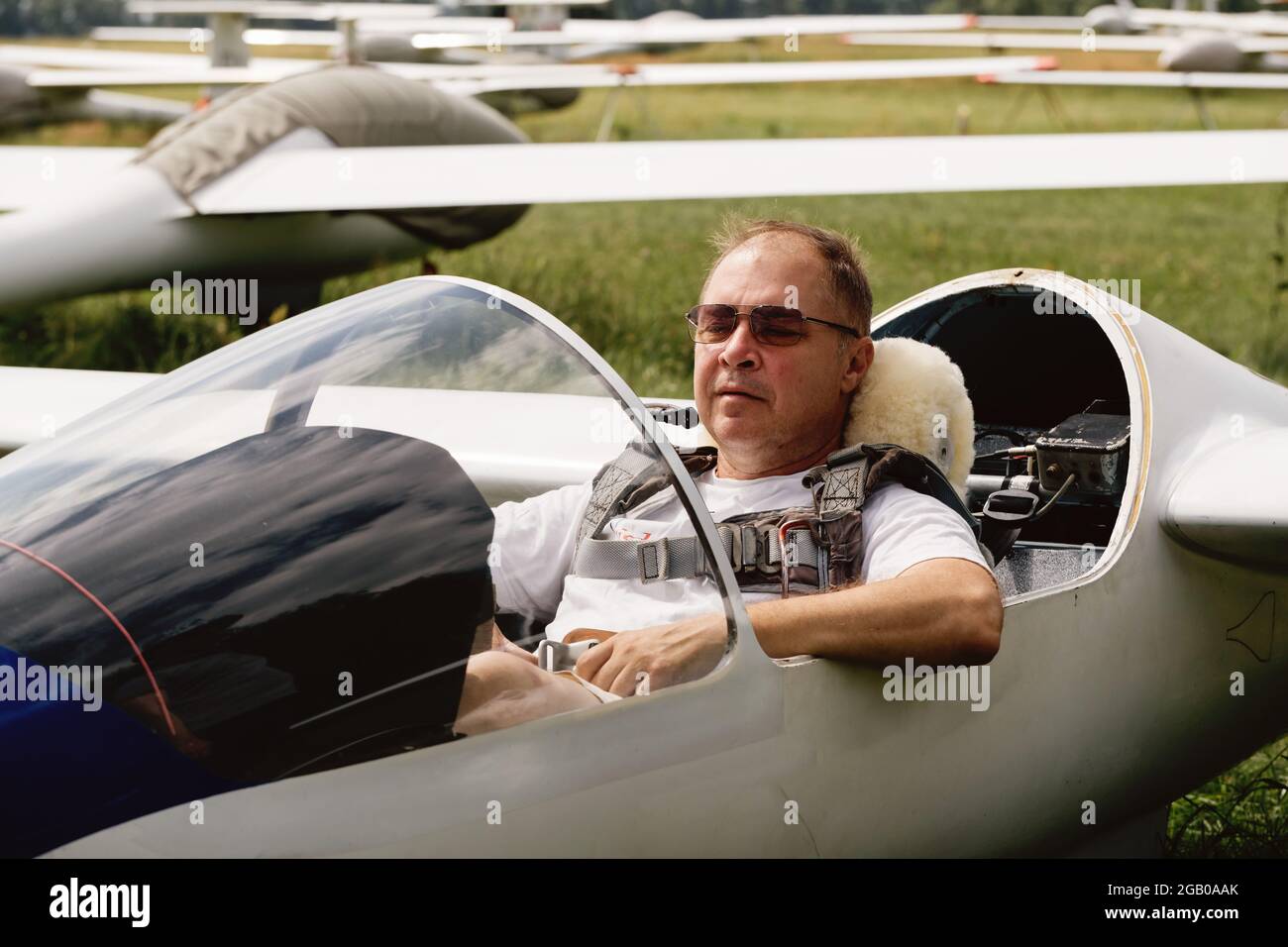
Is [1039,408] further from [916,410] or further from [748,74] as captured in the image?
[748,74]

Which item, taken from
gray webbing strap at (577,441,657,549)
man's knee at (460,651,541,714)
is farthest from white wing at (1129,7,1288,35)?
man's knee at (460,651,541,714)

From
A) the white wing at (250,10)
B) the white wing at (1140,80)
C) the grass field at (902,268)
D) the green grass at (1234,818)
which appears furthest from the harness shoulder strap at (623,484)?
the white wing at (1140,80)

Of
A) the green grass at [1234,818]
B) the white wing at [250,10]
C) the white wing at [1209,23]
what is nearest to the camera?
the green grass at [1234,818]

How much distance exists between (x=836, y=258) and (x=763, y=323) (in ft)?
0.78

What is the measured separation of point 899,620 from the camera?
7.75ft

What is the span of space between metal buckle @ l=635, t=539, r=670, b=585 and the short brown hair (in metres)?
0.78

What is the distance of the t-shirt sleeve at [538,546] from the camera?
2.31 m

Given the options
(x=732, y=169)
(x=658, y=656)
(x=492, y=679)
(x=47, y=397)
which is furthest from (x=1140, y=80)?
(x=492, y=679)

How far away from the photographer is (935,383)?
2850 mm

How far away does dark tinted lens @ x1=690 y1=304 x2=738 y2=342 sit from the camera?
9.12 ft

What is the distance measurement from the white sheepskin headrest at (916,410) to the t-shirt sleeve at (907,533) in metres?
0.18

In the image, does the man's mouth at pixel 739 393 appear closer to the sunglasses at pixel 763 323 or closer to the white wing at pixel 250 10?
the sunglasses at pixel 763 323

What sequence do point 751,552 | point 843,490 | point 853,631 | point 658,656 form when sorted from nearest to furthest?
1. point 658,656
2. point 853,631
3. point 751,552
4. point 843,490
